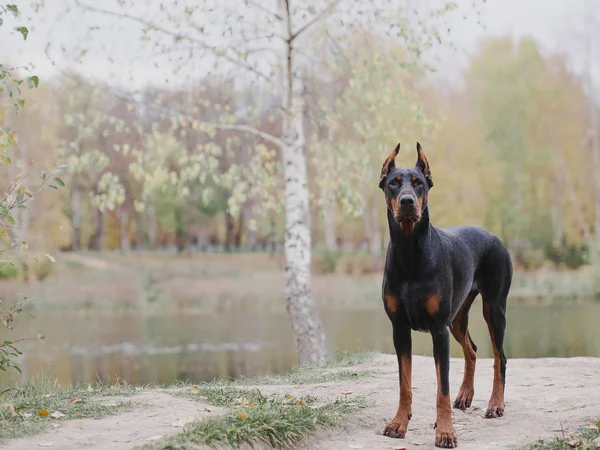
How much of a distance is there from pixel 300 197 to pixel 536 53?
965 inches

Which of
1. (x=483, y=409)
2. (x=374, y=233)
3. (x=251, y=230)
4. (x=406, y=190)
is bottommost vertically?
(x=483, y=409)

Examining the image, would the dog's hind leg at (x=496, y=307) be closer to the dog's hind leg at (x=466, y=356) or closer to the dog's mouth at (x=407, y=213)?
the dog's hind leg at (x=466, y=356)

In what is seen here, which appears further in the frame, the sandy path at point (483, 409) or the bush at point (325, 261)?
the bush at point (325, 261)

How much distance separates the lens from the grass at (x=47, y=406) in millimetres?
4938

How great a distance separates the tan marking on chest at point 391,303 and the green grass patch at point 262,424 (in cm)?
86

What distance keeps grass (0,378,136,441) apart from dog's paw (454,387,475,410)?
2.54 metres

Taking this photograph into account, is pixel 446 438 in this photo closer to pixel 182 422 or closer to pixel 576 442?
pixel 576 442

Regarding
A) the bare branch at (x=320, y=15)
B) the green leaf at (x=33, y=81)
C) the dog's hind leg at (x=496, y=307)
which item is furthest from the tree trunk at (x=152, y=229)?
the dog's hind leg at (x=496, y=307)

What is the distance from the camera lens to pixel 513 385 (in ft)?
23.2

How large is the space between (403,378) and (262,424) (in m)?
1.05

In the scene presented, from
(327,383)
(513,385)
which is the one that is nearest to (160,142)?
(327,383)

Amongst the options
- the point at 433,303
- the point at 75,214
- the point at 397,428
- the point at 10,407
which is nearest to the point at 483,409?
the point at 397,428

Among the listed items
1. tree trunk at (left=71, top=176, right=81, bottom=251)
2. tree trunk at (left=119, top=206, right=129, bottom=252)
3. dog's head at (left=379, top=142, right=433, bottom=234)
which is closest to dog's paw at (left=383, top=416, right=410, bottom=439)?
dog's head at (left=379, top=142, right=433, bottom=234)

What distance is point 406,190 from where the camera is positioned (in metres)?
4.84
